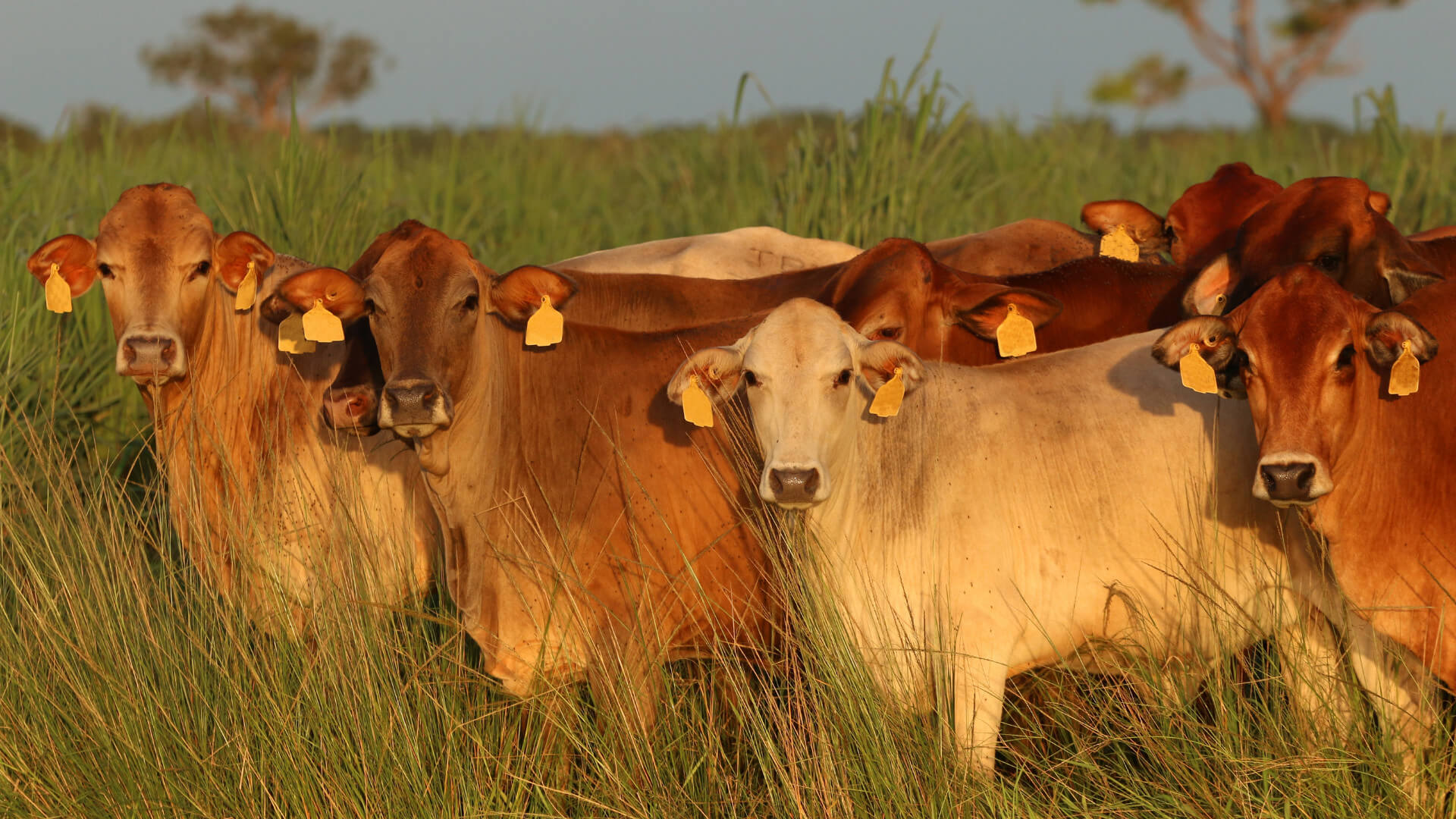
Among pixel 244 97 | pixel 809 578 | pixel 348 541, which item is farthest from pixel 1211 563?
Result: pixel 244 97

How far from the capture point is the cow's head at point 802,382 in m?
3.94

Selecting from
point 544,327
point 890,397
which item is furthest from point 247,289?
point 890,397

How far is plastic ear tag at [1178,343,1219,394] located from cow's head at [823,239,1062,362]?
1.11 meters

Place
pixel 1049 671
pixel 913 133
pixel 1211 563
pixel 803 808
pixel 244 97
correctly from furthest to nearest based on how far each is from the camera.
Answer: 1. pixel 244 97
2. pixel 913 133
3. pixel 1049 671
4. pixel 1211 563
5. pixel 803 808

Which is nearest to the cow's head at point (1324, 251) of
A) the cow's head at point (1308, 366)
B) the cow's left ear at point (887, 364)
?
the cow's head at point (1308, 366)

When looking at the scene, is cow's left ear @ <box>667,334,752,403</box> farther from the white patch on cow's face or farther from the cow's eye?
the cow's eye

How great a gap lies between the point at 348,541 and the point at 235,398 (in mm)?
1396

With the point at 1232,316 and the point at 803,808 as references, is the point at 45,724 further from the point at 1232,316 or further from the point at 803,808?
the point at 1232,316

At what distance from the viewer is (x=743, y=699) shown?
Answer: 12.6ft

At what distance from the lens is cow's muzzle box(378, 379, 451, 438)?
4.28 meters

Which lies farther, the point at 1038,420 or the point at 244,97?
the point at 244,97

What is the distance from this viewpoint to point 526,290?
4801mm

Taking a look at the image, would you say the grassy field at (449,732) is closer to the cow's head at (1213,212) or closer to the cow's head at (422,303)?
the cow's head at (422,303)

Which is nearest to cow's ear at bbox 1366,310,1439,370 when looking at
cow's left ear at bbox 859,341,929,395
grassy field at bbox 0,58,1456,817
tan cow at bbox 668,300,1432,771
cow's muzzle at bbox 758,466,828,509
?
tan cow at bbox 668,300,1432,771
